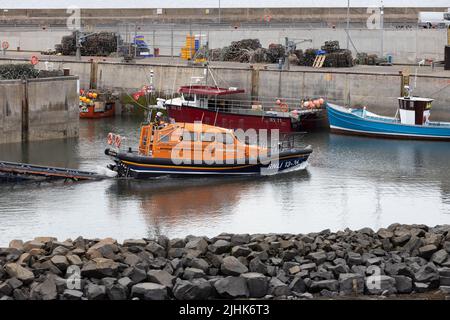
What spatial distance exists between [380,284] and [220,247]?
2.51m

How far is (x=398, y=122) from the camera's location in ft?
116

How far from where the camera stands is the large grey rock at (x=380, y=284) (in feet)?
50.7

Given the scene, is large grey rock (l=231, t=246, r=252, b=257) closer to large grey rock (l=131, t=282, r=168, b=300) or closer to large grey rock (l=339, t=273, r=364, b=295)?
large grey rock (l=339, t=273, r=364, b=295)

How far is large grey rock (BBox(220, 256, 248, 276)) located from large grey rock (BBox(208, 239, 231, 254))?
0.68m

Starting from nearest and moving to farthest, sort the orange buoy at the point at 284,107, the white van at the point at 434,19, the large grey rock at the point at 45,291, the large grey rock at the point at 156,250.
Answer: the large grey rock at the point at 45,291
the large grey rock at the point at 156,250
the orange buoy at the point at 284,107
the white van at the point at 434,19

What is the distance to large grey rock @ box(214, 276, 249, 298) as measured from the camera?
49.6 feet

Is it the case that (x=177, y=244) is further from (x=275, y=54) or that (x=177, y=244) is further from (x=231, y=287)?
(x=275, y=54)

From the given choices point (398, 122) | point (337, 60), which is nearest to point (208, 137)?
point (398, 122)

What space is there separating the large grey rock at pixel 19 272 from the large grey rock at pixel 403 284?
494 centimetres

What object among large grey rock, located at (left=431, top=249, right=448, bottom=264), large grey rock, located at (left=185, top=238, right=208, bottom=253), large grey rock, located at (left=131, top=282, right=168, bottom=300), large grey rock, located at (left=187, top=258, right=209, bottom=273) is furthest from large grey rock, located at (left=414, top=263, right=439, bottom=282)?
large grey rock, located at (left=131, top=282, right=168, bottom=300)

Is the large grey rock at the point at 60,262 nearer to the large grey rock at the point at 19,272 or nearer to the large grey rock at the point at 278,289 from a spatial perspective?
the large grey rock at the point at 19,272

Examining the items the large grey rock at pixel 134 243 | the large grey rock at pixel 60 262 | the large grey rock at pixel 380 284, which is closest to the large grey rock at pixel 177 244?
the large grey rock at pixel 134 243
